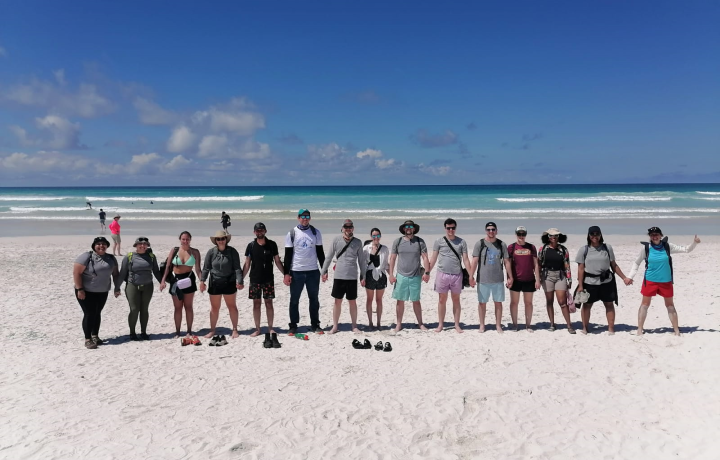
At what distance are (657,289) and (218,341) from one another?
6627 millimetres

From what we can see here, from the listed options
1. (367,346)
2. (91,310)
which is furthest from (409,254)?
(91,310)

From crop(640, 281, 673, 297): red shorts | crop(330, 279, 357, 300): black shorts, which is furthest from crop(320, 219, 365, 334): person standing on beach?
crop(640, 281, 673, 297): red shorts

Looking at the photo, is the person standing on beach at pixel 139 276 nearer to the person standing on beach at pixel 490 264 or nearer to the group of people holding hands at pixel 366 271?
the group of people holding hands at pixel 366 271

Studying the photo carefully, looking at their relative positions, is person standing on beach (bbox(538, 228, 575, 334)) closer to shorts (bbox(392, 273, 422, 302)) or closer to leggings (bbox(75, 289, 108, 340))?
shorts (bbox(392, 273, 422, 302))

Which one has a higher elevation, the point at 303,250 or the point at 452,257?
the point at 303,250

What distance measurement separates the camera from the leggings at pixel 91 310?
711 centimetres

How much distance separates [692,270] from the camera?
1284 centimetres

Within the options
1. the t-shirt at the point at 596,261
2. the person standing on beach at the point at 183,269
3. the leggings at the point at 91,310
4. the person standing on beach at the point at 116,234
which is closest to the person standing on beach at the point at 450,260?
the t-shirt at the point at 596,261

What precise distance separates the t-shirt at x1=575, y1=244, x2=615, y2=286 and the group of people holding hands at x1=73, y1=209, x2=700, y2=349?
0.05 ft

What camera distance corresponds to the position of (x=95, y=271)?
23.0 ft

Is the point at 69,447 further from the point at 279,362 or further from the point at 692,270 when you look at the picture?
the point at 692,270

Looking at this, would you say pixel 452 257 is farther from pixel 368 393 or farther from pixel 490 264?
pixel 368 393

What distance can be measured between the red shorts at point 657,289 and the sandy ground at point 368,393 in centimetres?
71

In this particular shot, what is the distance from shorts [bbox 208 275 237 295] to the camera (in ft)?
24.1
